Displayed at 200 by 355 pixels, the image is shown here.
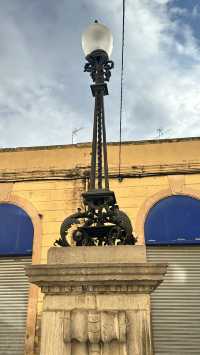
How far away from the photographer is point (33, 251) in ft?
35.3

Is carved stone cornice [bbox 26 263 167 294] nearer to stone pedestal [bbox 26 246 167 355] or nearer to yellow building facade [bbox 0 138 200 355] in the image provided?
stone pedestal [bbox 26 246 167 355]

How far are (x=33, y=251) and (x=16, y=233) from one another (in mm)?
753

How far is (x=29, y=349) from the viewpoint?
977cm

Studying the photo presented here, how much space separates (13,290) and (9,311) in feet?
1.88

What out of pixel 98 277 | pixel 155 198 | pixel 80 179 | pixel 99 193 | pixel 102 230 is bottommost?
pixel 98 277

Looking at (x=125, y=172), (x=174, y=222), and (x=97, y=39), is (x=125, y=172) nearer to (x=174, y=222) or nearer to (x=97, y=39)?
(x=174, y=222)

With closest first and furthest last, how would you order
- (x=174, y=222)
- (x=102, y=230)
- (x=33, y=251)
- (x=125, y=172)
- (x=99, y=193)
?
(x=102, y=230)
(x=99, y=193)
(x=174, y=222)
(x=33, y=251)
(x=125, y=172)

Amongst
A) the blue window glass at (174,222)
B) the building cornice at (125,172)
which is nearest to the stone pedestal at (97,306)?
the blue window glass at (174,222)

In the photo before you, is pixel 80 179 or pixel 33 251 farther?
pixel 80 179

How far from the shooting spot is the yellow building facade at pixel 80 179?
11031 millimetres

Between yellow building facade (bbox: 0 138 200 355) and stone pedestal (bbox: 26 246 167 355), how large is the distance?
23.9 feet

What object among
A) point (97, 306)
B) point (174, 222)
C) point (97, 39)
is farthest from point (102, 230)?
point (174, 222)

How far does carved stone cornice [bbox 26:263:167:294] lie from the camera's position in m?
3.24

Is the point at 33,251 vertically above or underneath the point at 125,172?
underneath
